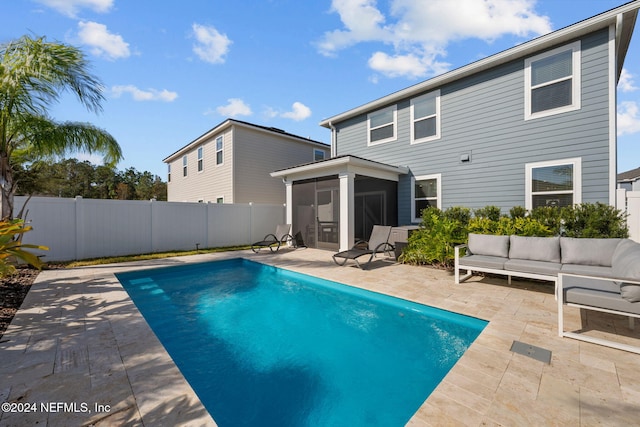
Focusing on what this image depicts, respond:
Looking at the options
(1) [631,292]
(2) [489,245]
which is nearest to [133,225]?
(2) [489,245]

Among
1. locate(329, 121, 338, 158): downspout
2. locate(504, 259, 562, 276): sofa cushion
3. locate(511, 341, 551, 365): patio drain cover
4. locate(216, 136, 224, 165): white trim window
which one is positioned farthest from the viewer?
locate(216, 136, 224, 165): white trim window

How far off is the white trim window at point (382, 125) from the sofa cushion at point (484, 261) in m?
5.97

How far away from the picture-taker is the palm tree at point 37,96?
16.9 ft

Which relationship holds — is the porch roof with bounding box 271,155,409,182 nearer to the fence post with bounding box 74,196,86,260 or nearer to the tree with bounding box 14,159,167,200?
the fence post with bounding box 74,196,86,260

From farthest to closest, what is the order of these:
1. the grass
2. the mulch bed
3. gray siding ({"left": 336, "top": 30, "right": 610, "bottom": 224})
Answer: the grass → gray siding ({"left": 336, "top": 30, "right": 610, "bottom": 224}) → the mulch bed

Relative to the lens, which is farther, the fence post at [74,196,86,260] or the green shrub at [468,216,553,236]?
the fence post at [74,196,86,260]

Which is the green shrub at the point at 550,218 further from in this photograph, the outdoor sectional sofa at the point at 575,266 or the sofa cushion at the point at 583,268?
the sofa cushion at the point at 583,268

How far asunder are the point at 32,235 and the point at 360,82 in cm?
1232

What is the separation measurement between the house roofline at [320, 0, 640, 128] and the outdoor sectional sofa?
5190 mm

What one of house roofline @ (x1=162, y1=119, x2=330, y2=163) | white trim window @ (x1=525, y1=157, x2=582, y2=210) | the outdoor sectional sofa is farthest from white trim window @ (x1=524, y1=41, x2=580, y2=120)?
house roofline @ (x1=162, y1=119, x2=330, y2=163)

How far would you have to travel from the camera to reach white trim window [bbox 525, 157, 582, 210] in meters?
6.52

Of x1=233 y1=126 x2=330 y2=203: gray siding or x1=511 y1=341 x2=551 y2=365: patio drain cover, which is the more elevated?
x1=233 y1=126 x2=330 y2=203: gray siding

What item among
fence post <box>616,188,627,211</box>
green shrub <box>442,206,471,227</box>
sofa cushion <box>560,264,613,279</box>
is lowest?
sofa cushion <box>560,264,613,279</box>

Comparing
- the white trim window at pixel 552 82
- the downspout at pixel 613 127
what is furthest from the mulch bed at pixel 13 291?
the white trim window at pixel 552 82
